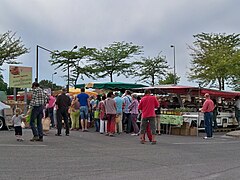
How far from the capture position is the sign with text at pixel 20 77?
60.8 feet

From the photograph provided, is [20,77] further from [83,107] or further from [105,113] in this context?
[105,113]

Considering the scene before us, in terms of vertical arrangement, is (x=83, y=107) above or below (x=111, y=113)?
above

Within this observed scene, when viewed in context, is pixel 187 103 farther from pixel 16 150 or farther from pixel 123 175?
pixel 123 175

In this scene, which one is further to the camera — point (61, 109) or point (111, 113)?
point (111, 113)

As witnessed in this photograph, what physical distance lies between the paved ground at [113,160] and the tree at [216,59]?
24.7 m

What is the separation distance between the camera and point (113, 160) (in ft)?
29.6

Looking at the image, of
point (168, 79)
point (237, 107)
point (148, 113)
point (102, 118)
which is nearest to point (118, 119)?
point (102, 118)

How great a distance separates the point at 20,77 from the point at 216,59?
23676mm

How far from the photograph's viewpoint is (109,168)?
801 centimetres

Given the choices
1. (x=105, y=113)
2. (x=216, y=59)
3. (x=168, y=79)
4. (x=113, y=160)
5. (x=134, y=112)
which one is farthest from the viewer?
(x=168, y=79)

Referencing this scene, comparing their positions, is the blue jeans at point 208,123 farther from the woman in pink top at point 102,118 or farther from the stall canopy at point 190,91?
the woman in pink top at point 102,118

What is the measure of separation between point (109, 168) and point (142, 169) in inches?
27.2

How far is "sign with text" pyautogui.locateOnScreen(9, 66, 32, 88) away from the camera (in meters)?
18.5

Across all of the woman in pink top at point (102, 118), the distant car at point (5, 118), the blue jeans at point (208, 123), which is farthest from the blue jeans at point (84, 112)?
the blue jeans at point (208, 123)
